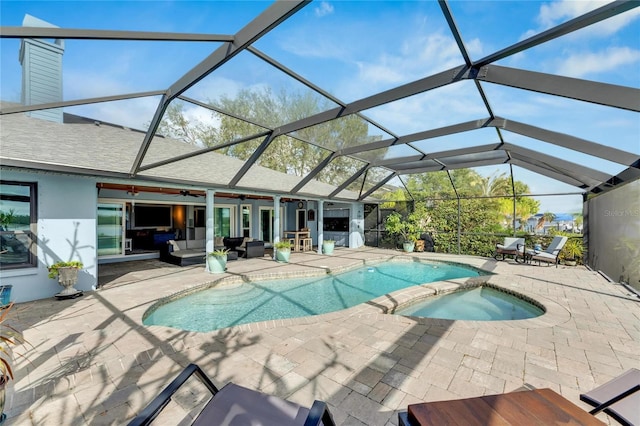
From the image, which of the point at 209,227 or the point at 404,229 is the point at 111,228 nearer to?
the point at 209,227

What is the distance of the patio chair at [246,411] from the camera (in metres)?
1.64

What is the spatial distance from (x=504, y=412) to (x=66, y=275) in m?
7.70

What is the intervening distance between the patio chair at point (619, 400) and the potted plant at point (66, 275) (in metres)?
8.13

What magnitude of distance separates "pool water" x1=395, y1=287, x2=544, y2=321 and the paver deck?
56cm

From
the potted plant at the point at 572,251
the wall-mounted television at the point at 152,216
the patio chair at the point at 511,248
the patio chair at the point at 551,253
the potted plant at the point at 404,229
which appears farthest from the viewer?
the wall-mounted television at the point at 152,216

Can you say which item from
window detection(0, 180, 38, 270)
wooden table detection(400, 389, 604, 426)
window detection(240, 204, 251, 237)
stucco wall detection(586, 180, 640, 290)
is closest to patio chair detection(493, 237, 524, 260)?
stucco wall detection(586, 180, 640, 290)

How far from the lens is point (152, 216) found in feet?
47.8

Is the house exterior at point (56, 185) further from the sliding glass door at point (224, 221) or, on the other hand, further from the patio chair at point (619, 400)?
the patio chair at point (619, 400)

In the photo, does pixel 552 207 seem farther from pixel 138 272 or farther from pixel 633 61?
pixel 138 272

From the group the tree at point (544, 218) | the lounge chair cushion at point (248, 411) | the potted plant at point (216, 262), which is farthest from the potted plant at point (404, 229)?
the lounge chair cushion at point (248, 411)

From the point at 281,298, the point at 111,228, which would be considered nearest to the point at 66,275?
the point at 281,298

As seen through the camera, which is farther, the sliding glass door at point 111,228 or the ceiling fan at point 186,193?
the ceiling fan at point 186,193

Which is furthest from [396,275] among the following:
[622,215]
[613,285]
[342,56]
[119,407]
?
[119,407]

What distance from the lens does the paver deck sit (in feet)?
8.43
